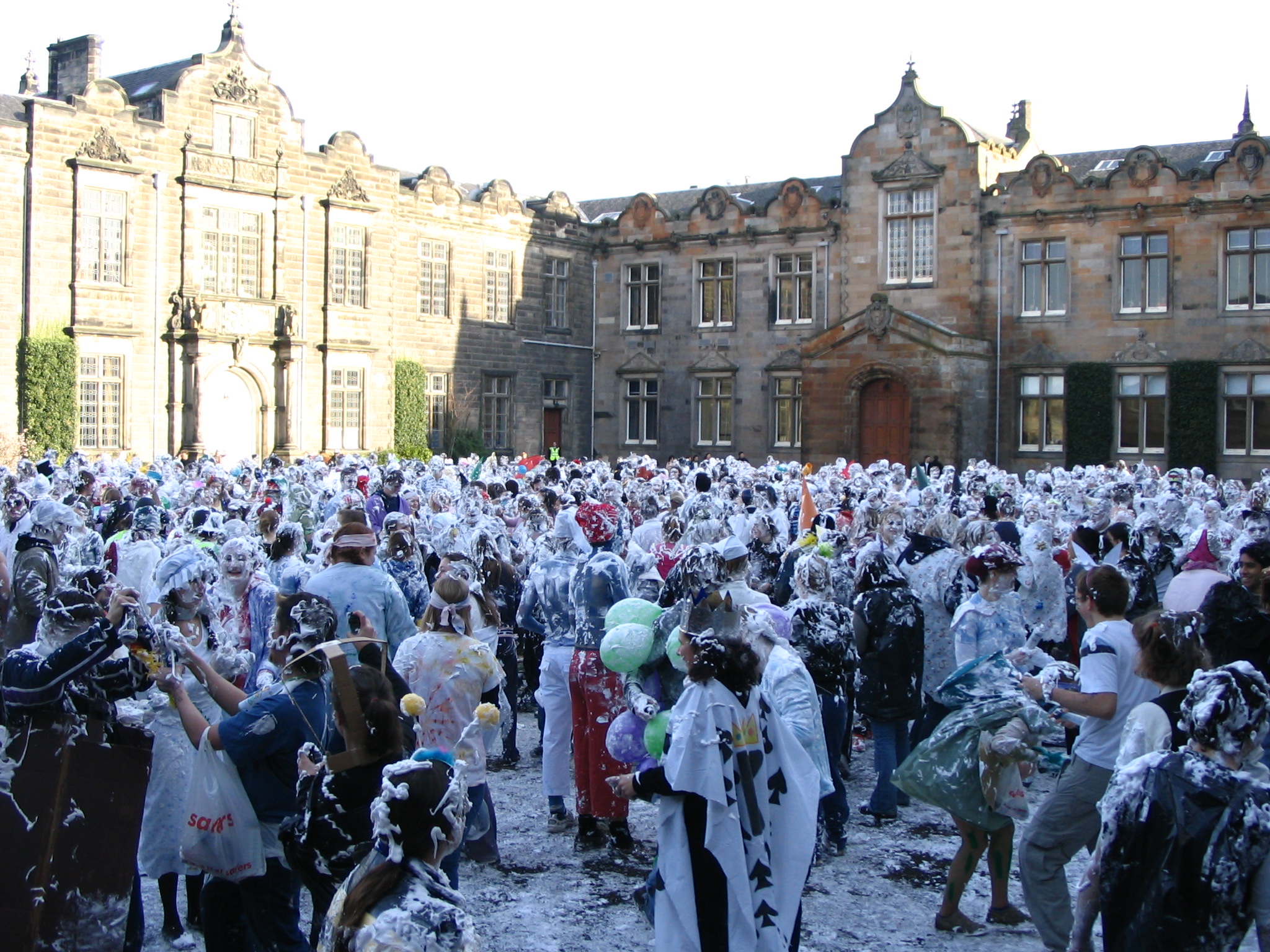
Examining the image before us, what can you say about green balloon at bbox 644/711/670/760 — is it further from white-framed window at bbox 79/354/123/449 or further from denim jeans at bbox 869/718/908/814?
white-framed window at bbox 79/354/123/449

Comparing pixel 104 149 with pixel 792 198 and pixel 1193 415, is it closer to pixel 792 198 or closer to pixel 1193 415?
pixel 792 198

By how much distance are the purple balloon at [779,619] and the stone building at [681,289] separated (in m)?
22.7

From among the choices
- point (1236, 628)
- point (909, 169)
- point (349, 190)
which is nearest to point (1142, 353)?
point (909, 169)

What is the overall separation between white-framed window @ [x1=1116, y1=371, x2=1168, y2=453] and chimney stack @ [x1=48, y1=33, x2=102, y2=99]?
79.8ft

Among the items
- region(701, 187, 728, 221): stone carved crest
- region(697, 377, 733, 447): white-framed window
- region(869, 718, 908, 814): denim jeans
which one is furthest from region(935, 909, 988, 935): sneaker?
region(701, 187, 728, 221): stone carved crest

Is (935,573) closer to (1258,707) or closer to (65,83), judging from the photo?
(1258,707)

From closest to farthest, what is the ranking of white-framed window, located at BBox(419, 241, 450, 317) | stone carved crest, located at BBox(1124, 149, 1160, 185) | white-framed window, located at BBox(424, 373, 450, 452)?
stone carved crest, located at BBox(1124, 149, 1160, 185) < white-framed window, located at BBox(419, 241, 450, 317) < white-framed window, located at BBox(424, 373, 450, 452)

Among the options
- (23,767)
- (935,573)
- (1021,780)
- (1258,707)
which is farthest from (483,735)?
(935,573)

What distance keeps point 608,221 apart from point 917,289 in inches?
383

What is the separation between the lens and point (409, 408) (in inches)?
1224

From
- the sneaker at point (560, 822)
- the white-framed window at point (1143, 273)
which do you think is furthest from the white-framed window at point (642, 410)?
the sneaker at point (560, 822)

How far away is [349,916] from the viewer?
114 inches

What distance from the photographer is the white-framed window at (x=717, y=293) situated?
111 feet

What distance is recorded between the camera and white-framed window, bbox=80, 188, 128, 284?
82.4 feet
